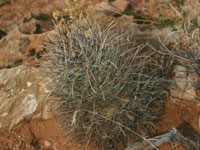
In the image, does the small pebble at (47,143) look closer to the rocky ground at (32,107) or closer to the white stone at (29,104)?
the rocky ground at (32,107)

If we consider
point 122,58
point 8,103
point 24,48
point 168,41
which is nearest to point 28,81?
point 8,103

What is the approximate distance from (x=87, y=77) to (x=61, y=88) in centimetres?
26

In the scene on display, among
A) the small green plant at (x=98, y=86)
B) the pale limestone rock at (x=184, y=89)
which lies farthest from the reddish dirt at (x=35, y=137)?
the pale limestone rock at (x=184, y=89)

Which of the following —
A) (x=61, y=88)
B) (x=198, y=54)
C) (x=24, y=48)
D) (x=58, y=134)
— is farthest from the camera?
(x=24, y=48)

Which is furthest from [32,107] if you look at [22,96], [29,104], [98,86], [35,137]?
[98,86]

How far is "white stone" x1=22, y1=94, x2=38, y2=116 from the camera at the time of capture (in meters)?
2.36

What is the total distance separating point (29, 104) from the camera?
2.38 meters

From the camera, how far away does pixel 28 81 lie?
247 centimetres

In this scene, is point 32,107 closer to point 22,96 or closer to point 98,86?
point 22,96

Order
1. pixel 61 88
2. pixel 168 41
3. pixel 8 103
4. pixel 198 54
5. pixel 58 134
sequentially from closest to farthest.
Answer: pixel 61 88 → pixel 198 54 → pixel 58 134 → pixel 8 103 → pixel 168 41

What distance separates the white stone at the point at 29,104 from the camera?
2.36 metres

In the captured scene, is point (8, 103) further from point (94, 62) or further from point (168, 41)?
point (168, 41)

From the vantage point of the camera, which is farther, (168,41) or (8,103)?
(168,41)

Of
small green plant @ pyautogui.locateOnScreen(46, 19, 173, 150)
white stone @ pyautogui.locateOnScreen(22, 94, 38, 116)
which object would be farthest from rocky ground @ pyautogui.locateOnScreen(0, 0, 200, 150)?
small green plant @ pyautogui.locateOnScreen(46, 19, 173, 150)
